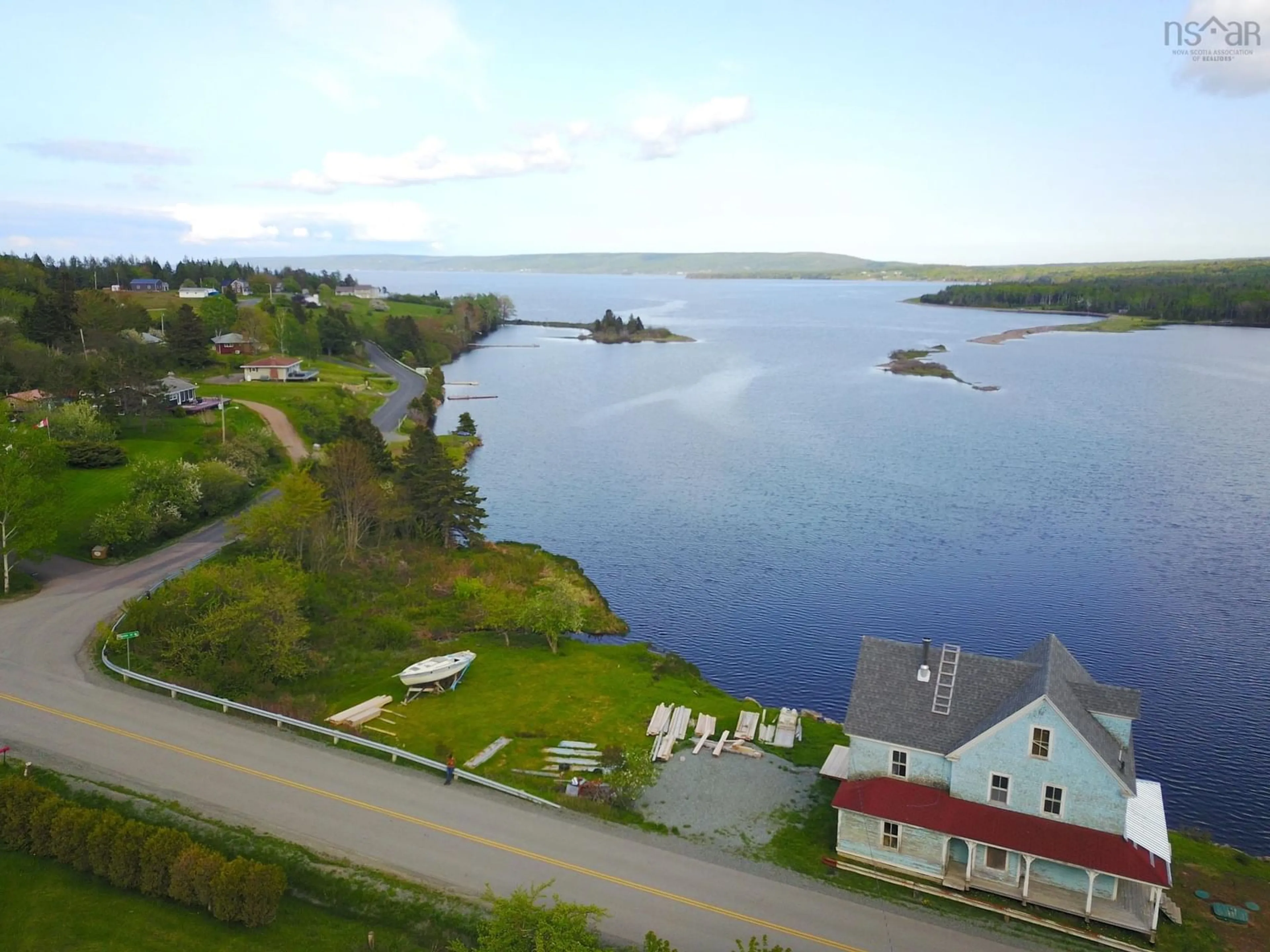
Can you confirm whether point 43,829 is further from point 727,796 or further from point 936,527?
point 936,527

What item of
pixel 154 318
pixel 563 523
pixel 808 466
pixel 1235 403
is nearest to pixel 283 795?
pixel 563 523

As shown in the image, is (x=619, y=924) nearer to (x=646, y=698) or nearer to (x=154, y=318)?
(x=646, y=698)

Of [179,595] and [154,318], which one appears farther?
[154,318]

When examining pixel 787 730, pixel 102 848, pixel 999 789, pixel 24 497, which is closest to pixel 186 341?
pixel 24 497

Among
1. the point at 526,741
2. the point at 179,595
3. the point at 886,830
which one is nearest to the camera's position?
the point at 886,830

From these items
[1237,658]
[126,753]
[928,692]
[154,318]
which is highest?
[154,318]

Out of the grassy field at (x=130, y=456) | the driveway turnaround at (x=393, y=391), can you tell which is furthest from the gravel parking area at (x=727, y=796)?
the driveway turnaround at (x=393, y=391)

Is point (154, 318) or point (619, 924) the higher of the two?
point (154, 318)
